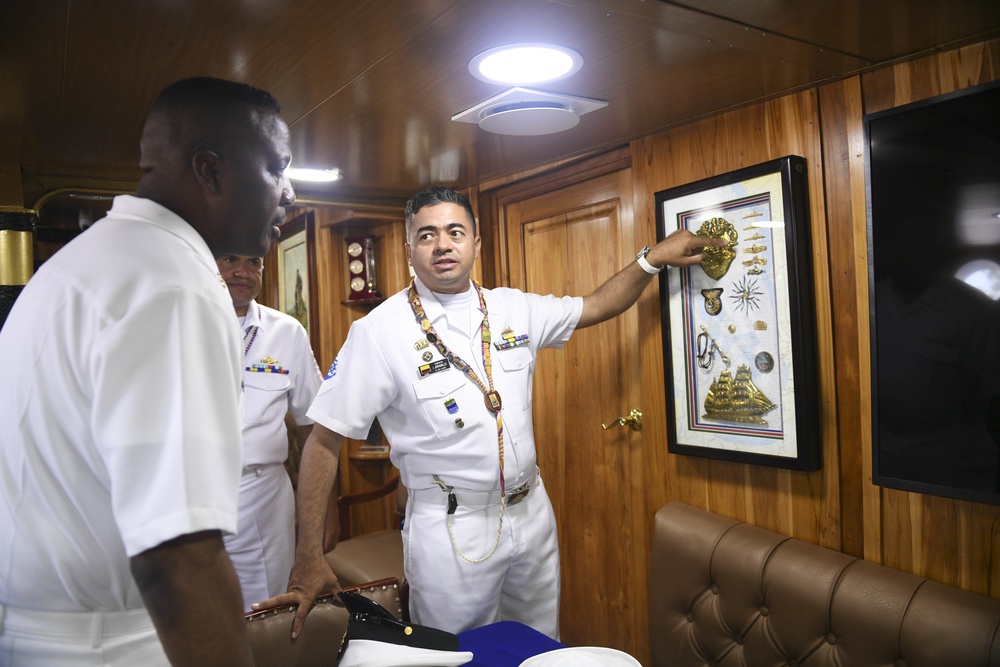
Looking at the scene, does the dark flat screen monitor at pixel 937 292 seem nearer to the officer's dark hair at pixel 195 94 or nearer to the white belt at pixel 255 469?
the officer's dark hair at pixel 195 94

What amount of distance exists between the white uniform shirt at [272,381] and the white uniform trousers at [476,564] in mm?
640

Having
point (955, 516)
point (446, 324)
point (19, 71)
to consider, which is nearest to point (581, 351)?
point (446, 324)

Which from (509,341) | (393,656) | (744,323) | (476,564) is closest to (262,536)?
(476,564)

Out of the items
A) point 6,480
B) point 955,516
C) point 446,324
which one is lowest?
point 955,516

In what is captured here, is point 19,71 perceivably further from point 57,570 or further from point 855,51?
point 855,51

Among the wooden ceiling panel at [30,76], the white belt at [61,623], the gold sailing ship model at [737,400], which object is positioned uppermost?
the wooden ceiling panel at [30,76]

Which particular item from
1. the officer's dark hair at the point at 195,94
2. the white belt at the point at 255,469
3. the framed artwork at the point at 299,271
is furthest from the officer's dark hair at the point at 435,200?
the framed artwork at the point at 299,271

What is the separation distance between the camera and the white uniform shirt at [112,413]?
0.87m

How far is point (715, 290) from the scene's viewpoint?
7.09 ft

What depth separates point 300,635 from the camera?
161 cm

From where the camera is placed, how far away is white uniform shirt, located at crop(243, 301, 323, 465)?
252 centimetres

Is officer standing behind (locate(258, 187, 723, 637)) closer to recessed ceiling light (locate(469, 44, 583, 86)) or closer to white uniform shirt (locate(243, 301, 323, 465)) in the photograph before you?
white uniform shirt (locate(243, 301, 323, 465))

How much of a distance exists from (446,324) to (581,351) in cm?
74

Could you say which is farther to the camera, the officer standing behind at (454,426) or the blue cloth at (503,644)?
the officer standing behind at (454,426)
